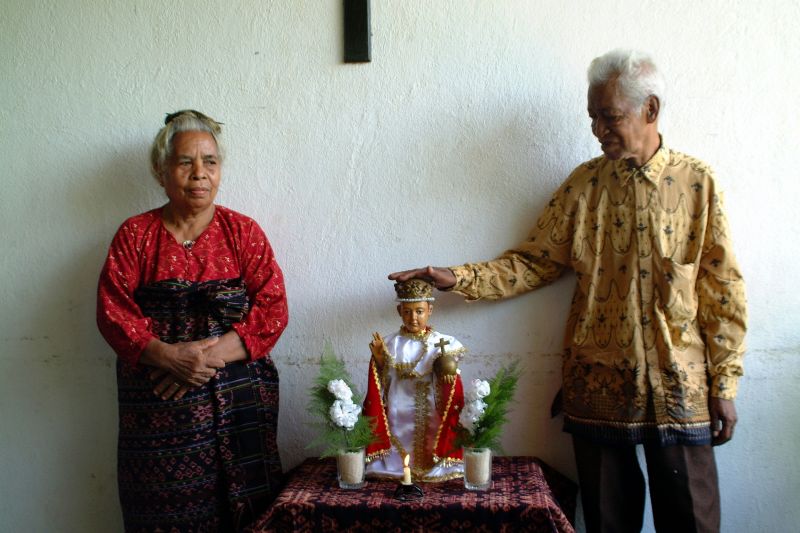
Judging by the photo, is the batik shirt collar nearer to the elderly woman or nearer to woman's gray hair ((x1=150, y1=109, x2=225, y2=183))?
the elderly woman

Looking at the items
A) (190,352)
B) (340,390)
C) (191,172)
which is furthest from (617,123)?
(190,352)

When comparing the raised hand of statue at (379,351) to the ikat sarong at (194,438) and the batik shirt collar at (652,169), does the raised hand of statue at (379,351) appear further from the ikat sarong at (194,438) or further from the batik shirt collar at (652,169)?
the batik shirt collar at (652,169)

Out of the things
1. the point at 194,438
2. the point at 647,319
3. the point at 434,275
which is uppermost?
the point at 434,275

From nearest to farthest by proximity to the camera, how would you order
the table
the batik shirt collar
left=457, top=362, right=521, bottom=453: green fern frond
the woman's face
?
the table, left=457, top=362, right=521, bottom=453: green fern frond, the batik shirt collar, the woman's face

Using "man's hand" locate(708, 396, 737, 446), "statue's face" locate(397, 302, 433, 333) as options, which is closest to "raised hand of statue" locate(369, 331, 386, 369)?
"statue's face" locate(397, 302, 433, 333)

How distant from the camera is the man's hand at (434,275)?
278cm

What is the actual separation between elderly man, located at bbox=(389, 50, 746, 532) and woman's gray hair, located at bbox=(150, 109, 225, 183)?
971 mm

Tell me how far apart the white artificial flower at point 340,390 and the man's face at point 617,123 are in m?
1.22

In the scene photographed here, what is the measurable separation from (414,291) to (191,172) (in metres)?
0.95

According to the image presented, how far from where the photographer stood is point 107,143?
3.31 m

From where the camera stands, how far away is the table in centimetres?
245

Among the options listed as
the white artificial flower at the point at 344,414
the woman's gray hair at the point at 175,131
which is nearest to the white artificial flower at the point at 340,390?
the white artificial flower at the point at 344,414

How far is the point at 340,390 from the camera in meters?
2.66

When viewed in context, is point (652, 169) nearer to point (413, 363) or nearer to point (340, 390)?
point (413, 363)
